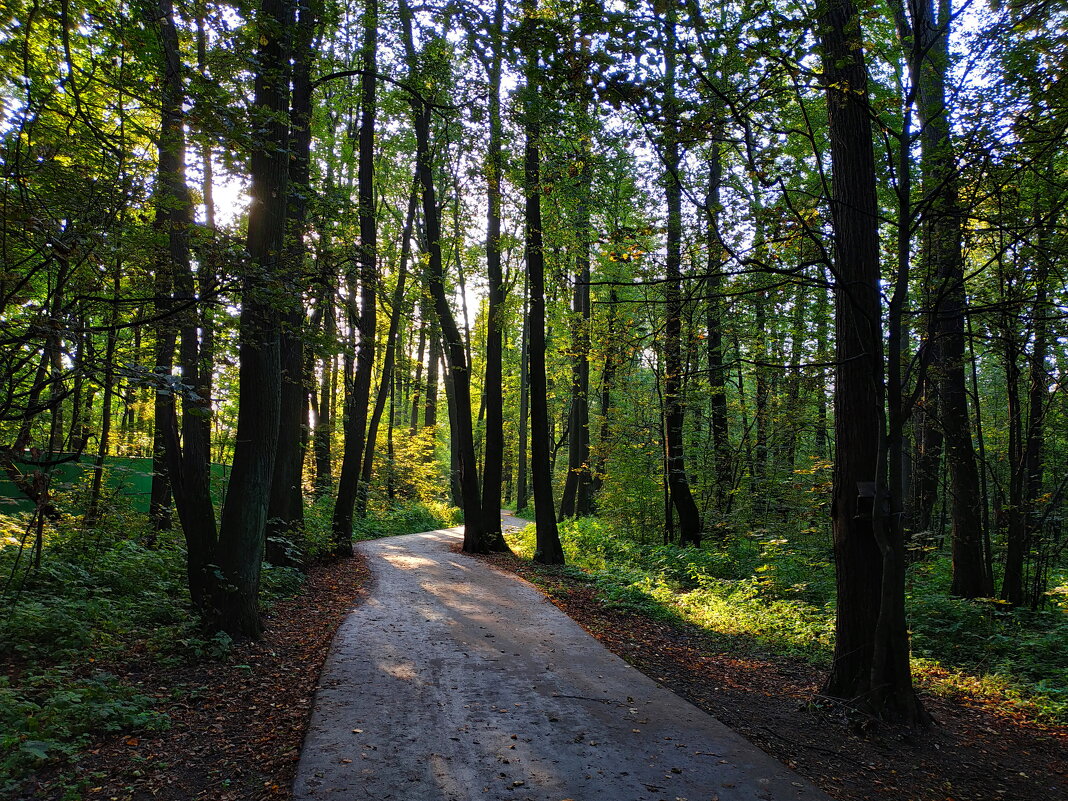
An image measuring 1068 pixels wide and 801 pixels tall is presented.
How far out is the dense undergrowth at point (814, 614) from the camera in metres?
6.07

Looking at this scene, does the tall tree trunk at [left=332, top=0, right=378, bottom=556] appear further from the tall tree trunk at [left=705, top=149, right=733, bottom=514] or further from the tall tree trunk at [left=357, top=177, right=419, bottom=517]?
the tall tree trunk at [left=705, top=149, right=733, bottom=514]

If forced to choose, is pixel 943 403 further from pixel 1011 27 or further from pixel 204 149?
pixel 204 149

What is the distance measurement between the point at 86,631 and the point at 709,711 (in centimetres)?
558

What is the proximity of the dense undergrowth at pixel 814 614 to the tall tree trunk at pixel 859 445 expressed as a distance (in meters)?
1.65

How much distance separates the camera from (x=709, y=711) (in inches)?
200

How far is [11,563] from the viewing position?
21.0 ft

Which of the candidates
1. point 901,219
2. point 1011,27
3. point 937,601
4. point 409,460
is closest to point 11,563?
point 901,219

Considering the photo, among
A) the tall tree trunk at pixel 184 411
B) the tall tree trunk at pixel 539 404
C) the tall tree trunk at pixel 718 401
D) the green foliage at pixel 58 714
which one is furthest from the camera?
the tall tree trunk at pixel 718 401

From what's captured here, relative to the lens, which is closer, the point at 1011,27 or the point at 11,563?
the point at 1011,27

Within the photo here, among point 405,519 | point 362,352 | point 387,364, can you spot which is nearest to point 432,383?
point 405,519

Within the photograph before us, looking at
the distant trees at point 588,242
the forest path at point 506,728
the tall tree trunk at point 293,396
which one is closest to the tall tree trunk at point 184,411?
the distant trees at point 588,242

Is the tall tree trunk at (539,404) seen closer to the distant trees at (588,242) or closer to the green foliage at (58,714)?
the distant trees at (588,242)

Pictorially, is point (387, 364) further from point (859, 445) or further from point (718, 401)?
point (859, 445)

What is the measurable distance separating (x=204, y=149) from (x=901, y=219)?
6063 mm
